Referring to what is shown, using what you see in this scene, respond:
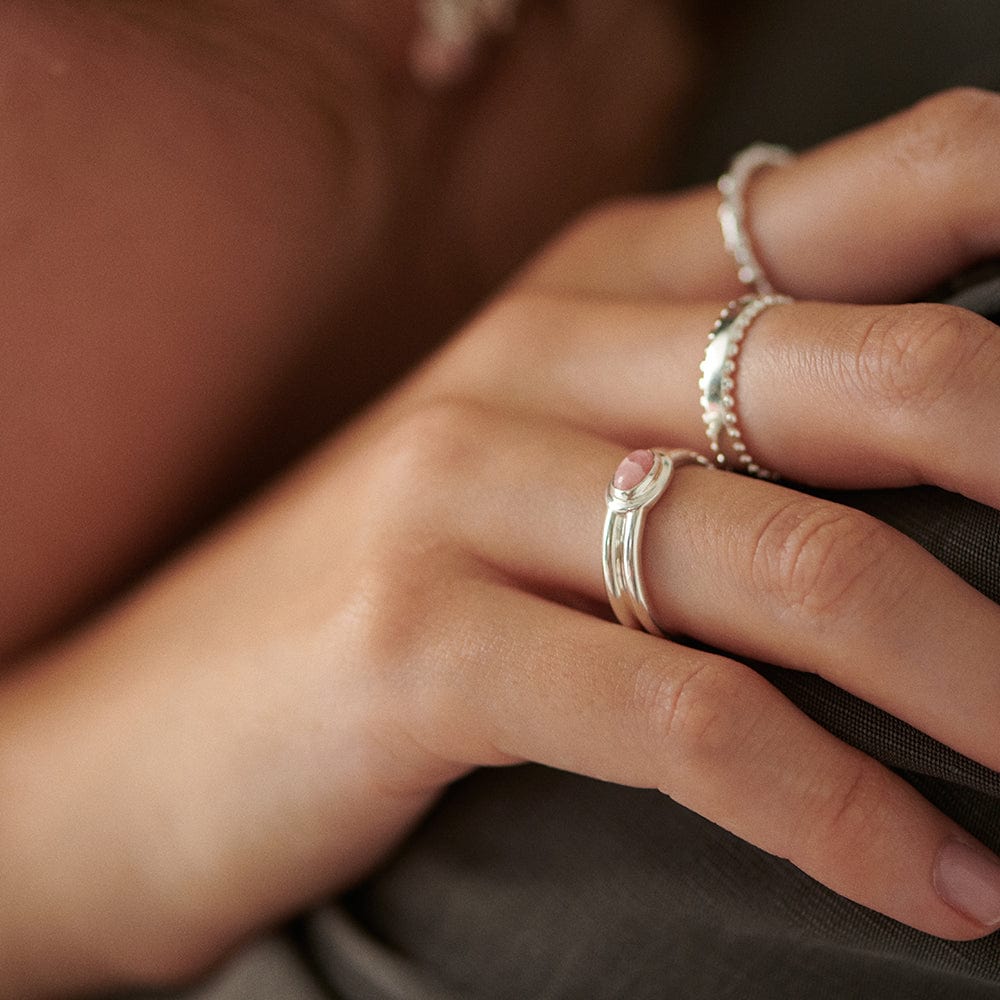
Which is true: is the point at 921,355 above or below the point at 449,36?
below

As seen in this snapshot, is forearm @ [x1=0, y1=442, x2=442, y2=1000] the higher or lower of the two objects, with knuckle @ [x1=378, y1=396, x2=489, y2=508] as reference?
lower

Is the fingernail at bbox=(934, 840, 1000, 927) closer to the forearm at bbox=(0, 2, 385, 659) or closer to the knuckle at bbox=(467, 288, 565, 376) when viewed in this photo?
the knuckle at bbox=(467, 288, 565, 376)

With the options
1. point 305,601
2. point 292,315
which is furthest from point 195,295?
point 305,601

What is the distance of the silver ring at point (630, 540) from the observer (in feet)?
1.79

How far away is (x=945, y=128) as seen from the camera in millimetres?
613

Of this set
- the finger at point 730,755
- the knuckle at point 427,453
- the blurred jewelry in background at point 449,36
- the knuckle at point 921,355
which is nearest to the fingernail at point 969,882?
the finger at point 730,755

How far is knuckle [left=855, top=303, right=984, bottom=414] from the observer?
51 centimetres

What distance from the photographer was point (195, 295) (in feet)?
2.63

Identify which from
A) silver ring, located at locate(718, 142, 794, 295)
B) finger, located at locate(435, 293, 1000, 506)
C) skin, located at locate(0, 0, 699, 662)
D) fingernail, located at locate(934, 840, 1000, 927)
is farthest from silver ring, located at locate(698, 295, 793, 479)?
skin, located at locate(0, 0, 699, 662)

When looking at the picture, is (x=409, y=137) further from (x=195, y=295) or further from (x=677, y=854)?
(x=677, y=854)

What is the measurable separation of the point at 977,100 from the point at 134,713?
2.26 ft

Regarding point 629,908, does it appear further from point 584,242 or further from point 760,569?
point 584,242

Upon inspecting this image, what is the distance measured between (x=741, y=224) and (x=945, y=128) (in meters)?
0.15

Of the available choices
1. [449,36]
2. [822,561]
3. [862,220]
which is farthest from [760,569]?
[449,36]
